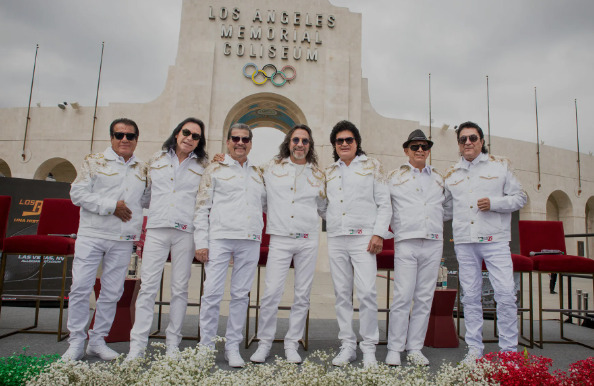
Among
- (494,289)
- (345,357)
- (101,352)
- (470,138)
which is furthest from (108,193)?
(494,289)

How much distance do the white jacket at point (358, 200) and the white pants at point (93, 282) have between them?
1994 millimetres

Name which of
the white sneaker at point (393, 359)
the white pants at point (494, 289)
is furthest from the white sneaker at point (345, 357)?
the white pants at point (494, 289)

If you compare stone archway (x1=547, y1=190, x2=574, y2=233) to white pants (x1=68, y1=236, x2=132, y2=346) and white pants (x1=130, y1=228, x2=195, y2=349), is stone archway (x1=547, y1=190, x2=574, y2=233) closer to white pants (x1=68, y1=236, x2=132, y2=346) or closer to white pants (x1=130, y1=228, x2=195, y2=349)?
white pants (x1=130, y1=228, x2=195, y2=349)

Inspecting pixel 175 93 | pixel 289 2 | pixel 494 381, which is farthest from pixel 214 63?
pixel 494 381

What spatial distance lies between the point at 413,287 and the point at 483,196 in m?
1.17

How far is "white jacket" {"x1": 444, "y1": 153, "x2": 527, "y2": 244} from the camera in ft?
12.6

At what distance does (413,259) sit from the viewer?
3.76m

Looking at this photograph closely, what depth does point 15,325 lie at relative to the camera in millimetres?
4906

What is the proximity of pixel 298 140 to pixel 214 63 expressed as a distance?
15.1 metres

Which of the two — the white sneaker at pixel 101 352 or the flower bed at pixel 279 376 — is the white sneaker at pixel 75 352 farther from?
the flower bed at pixel 279 376

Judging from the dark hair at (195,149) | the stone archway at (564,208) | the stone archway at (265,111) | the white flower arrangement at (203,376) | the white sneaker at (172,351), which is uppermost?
the stone archway at (265,111)

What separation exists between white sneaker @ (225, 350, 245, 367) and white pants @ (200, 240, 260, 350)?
0.14 feet

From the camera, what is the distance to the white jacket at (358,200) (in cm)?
366

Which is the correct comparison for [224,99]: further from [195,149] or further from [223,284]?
[223,284]
